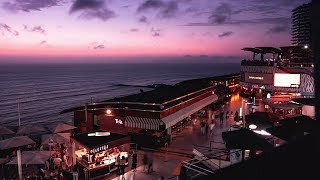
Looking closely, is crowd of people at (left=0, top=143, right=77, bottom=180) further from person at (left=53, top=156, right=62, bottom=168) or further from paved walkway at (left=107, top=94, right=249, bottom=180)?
paved walkway at (left=107, top=94, right=249, bottom=180)

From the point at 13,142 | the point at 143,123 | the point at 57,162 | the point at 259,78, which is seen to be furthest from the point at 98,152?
the point at 259,78

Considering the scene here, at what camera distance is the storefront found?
17750mm

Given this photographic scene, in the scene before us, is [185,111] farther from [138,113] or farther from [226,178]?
[226,178]

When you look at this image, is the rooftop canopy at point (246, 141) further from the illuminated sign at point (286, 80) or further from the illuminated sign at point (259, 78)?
the illuminated sign at point (259, 78)

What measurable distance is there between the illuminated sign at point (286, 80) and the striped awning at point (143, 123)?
16136mm

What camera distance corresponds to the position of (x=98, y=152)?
18.0 meters

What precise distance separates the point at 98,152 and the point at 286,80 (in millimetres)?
22518

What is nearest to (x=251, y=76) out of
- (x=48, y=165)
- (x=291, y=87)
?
(x=291, y=87)

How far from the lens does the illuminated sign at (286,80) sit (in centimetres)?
3143

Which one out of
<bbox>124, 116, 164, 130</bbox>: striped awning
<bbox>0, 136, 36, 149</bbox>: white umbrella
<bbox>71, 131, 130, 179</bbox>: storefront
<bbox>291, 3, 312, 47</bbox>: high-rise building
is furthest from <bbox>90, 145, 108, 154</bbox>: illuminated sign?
<bbox>291, 3, 312, 47</bbox>: high-rise building

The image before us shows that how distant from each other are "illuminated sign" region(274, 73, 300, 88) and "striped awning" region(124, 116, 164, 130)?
1614 centimetres

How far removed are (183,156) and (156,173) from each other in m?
3.29

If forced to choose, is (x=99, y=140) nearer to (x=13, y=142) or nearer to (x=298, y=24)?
(x=13, y=142)

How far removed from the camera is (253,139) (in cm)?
1239
